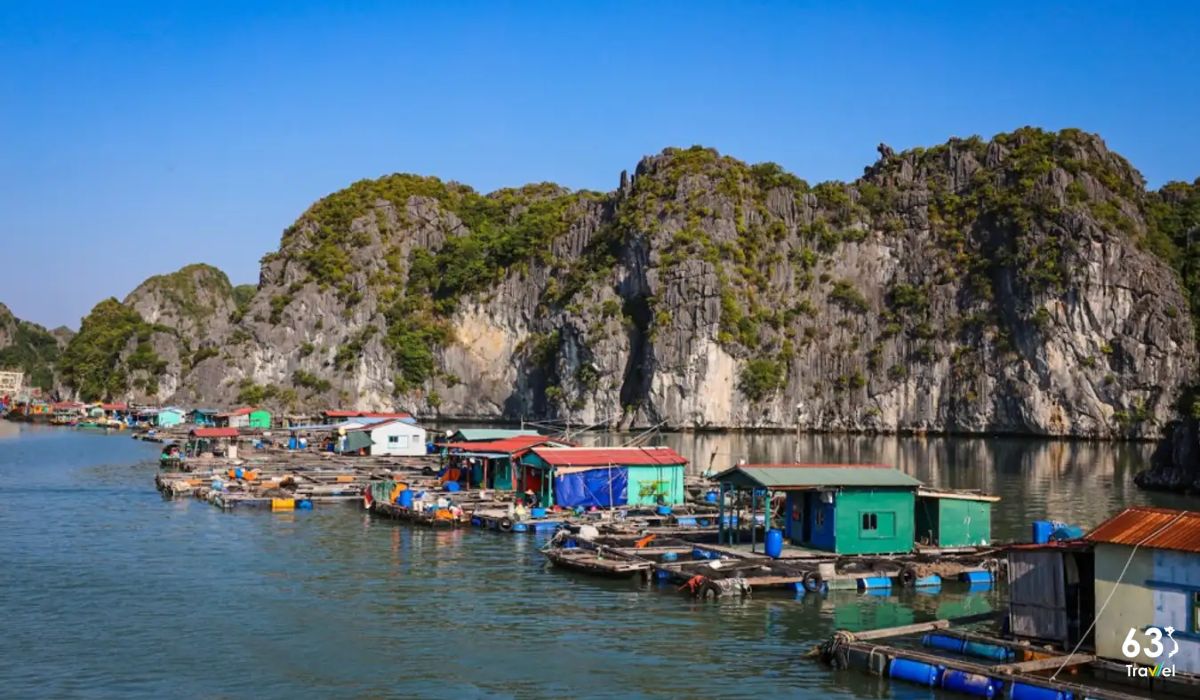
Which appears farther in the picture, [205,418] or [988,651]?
[205,418]

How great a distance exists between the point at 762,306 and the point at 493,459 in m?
98.5

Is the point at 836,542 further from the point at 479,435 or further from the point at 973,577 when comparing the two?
the point at 479,435

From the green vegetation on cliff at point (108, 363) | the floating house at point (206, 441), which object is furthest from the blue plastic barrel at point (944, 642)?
the green vegetation on cliff at point (108, 363)

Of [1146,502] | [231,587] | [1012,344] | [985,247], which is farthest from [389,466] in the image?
[985,247]

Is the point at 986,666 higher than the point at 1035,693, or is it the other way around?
the point at 986,666

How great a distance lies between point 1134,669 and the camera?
21.6 meters

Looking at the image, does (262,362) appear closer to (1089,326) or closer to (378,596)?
(1089,326)

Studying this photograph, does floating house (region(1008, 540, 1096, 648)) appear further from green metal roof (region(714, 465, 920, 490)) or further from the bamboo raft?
green metal roof (region(714, 465, 920, 490))

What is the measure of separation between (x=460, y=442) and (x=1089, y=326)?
97082 millimetres

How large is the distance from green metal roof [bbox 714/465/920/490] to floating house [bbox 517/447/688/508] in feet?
43.1

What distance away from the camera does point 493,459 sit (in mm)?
58031

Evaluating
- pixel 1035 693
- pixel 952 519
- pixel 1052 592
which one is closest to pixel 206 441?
pixel 952 519

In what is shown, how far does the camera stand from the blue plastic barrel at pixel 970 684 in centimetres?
2212

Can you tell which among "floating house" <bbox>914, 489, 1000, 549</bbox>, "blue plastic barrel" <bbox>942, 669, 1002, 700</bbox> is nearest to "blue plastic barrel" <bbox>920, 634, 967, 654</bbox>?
"blue plastic barrel" <bbox>942, 669, 1002, 700</bbox>
